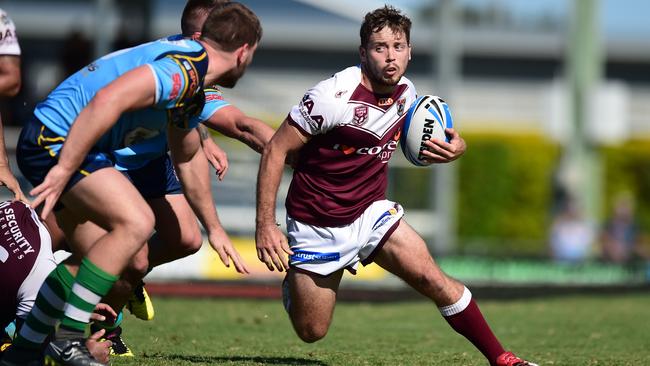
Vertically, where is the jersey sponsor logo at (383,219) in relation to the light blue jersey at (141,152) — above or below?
below

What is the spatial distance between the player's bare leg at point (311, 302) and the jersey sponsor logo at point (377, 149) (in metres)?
0.74

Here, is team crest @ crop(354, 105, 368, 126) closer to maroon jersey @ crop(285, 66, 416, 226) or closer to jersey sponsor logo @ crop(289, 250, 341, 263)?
maroon jersey @ crop(285, 66, 416, 226)

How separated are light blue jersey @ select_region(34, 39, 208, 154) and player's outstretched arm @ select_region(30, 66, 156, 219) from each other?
0.53ft

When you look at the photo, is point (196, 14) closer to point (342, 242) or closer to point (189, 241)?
point (189, 241)

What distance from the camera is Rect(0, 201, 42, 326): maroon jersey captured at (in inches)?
259

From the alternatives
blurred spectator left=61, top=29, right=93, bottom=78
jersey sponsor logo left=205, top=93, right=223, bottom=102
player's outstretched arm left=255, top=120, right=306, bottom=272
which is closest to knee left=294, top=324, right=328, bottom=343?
player's outstretched arm left=255, top=120, right=306, bottom=272

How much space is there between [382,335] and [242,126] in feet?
8.19

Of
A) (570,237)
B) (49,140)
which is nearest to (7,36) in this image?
(49,140)

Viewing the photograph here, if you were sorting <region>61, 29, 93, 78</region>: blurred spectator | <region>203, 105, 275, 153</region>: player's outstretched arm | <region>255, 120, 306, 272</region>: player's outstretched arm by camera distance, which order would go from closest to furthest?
<region>255, 120, 306, 272</region>: player's outstretched arm, <region>203, 105, 275, 153</region>: player's outstretched arm, <region>61, 29, 93, 78</region>: blurred spectator

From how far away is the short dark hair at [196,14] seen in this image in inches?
298

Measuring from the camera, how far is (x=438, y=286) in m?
7.01

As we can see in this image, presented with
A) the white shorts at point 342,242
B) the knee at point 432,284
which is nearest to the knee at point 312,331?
the white shorts at point 342,242

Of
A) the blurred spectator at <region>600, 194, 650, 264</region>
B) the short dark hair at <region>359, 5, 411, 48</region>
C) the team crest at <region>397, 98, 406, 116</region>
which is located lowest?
the blurred spectator at <region>600, 194, 650, 264</region>

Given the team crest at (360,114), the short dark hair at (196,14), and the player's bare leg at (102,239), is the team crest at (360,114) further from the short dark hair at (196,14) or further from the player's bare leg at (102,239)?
the player's bare leg at (102,239)
